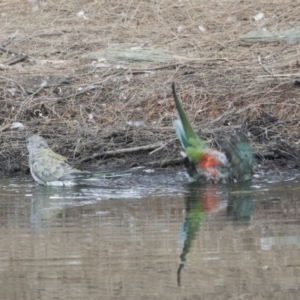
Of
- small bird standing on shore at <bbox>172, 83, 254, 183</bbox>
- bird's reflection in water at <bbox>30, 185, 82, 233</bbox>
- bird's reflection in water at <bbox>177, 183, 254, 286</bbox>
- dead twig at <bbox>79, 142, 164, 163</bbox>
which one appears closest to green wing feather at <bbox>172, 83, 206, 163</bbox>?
small bird standing on shore at <bbox>172, 83, 254, 183</bbox>

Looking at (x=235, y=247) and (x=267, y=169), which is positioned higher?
(x=235, y=247)

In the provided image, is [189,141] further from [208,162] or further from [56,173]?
[56,173]

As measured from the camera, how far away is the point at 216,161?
8.85 m

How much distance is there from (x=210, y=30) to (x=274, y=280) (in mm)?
8524

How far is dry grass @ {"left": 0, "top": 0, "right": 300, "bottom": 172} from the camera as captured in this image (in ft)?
33.4

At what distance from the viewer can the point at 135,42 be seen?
43.9 ft

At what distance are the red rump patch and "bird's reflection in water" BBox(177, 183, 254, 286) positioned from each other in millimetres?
175

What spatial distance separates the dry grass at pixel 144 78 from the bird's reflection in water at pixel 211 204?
1.23m

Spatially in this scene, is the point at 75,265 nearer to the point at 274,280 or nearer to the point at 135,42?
the point at 274,280

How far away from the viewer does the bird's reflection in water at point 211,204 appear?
6.84m

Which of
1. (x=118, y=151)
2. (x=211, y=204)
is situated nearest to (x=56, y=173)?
(x=118, y=151)

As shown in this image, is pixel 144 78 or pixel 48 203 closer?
pixel 48 203

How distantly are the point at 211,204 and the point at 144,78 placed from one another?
4.04 meters

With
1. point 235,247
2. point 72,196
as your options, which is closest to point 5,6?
point 72,196
